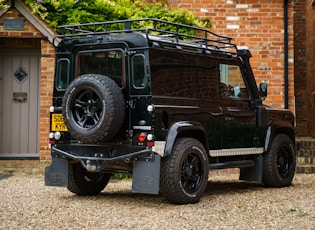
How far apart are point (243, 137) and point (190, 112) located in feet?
4.84

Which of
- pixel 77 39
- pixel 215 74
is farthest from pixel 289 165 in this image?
pixel 77 39

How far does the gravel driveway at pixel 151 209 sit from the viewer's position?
6.37m

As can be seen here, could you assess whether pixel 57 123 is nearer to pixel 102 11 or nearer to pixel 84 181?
pixel 84 181

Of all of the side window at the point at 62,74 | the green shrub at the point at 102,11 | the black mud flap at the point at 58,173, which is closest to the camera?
the black mud flap at the point at 58,173

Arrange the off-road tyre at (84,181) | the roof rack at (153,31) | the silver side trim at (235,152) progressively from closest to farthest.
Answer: the roof rack at (153,31)
the off-road tyre at (84,181)
the silver side trim at (235,152)

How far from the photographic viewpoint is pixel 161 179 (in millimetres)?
7570

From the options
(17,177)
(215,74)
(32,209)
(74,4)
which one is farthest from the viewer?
(74,4)

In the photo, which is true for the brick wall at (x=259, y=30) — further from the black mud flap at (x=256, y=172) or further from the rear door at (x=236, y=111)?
the rear door at (x=236, y=111)

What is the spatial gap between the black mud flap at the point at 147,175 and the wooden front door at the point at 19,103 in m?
5.48

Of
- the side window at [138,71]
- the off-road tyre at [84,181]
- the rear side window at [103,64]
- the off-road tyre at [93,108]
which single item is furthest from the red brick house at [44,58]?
the side window at [138,71]

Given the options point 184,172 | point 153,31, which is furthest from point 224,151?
point 153,31

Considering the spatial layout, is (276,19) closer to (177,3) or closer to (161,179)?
(177,3)

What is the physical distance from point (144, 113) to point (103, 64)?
94 centimetres

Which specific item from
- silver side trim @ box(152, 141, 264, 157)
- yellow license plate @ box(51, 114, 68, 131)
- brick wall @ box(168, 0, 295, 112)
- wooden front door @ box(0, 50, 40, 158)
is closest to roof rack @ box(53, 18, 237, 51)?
brick wall @ box(168, 0, 295, 112)
